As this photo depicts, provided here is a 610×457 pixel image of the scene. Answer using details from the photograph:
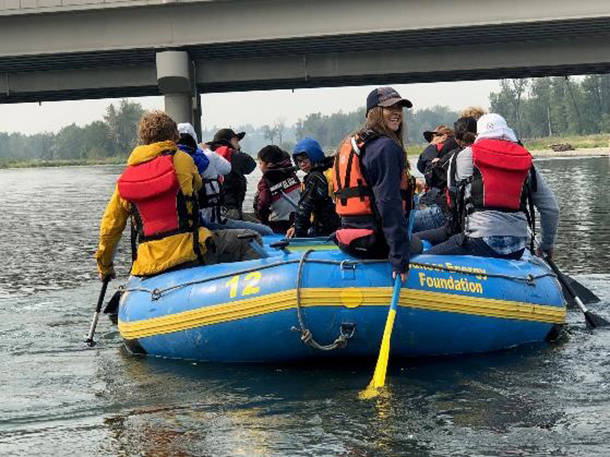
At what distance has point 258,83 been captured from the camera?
124ft

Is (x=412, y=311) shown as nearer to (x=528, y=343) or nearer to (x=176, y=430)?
(x=528, y=343)

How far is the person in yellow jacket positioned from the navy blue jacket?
1.63m

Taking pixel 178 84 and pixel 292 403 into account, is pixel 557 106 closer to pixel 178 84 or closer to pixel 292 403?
pixel 178 84

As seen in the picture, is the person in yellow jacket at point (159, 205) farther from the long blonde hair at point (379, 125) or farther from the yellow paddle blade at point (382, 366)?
the yellow paddle blade at point (382, 366)

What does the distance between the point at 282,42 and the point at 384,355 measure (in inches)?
1007

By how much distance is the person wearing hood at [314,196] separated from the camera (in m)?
9.73

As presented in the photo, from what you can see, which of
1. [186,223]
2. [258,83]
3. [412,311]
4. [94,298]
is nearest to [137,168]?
[186,223]

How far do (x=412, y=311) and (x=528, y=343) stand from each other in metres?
1.36

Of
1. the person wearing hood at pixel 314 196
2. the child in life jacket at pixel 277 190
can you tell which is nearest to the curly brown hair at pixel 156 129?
the person wearing hood at pixel 314 196

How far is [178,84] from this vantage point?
111 ft

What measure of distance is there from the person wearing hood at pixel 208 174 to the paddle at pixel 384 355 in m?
2.48

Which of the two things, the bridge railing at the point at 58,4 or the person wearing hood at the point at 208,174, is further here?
the bridge railing at the point at 58,4

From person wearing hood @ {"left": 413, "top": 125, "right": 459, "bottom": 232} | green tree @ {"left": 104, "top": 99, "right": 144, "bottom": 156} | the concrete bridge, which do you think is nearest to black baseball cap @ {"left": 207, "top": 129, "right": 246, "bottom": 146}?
person wearing hood @ {"left": 413, "top": 125, "right": 459, "bottom": 232}

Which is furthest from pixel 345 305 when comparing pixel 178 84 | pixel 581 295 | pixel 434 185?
pixel 178 84
